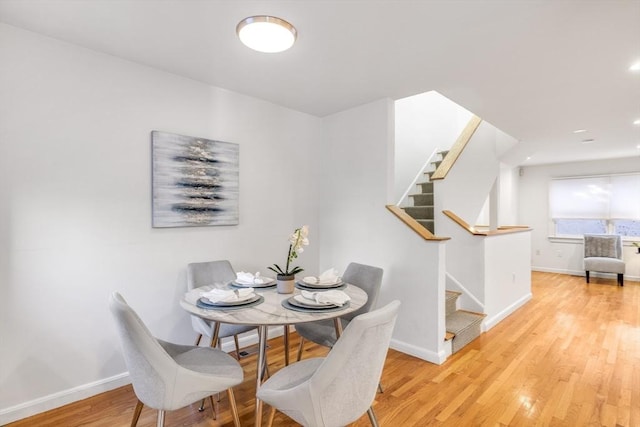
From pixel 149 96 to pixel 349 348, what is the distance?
2330mm

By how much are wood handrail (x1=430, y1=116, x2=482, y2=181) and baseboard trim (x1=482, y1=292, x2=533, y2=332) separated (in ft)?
5.64

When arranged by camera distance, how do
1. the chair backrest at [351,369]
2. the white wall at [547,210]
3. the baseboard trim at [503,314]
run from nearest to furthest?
the chair backrest at [351,369] → the baseboard trim at [503,314] → the white wall at [547,210]

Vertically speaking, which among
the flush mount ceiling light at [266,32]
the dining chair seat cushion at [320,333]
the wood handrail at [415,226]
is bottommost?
the dining chair seat cushion at [320,333]

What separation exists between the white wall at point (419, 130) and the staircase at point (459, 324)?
61.8 inches

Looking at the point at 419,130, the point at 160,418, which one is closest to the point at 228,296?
the point at 160,418

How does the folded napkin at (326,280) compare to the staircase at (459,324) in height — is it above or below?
above

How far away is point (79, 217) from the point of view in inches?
82.5

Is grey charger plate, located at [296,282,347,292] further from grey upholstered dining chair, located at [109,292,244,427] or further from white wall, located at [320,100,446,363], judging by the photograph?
white wall, located at [320,100,446,363]

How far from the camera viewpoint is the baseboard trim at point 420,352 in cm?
266

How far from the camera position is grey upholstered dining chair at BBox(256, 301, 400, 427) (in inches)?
47.9

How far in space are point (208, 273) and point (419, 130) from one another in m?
3.86

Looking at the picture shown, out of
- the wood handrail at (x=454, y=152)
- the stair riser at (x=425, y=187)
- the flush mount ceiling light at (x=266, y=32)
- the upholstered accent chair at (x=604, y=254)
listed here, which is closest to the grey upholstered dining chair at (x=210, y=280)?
the flush mount ceiling light at (x=266, y=32)

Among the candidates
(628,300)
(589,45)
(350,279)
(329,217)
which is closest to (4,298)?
(350,279)

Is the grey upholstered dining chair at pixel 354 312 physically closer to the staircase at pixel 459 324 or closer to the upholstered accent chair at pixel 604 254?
the staircase at pixel 459 324
